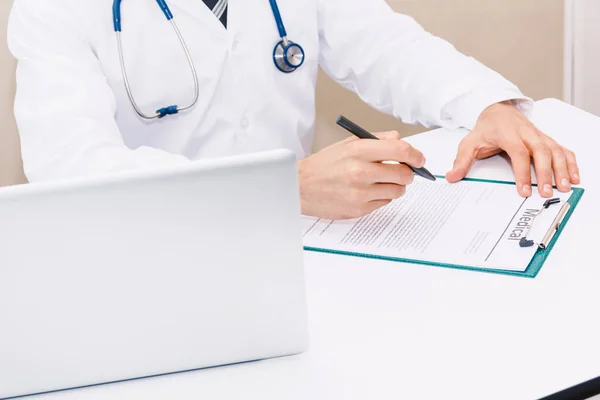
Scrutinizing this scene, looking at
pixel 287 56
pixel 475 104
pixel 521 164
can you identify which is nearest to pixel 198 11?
pixel 287 56

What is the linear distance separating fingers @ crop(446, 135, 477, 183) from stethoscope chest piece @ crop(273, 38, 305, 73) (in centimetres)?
41

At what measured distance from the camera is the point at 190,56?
4.11 ft

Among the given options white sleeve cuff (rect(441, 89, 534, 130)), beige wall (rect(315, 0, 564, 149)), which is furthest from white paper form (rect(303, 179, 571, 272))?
beige wall (rect(315, 0, 564, 149))

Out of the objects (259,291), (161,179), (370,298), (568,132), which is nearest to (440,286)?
(370,298)

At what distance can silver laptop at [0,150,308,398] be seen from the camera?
582 mm

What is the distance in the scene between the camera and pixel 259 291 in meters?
0.64

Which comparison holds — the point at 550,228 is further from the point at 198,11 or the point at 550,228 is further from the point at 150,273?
the point at 198,11

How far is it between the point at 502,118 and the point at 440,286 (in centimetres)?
44

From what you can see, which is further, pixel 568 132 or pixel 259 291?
pixel 568 132

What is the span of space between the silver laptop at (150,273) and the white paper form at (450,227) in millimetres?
231

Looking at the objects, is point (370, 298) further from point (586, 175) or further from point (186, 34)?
point (186, 34)

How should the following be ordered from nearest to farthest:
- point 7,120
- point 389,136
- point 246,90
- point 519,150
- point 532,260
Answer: point 532,260 < point 389,136 < point 519,150 < point 246,90 < point 7,120

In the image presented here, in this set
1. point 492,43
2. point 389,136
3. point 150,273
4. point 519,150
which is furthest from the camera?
point 492,43

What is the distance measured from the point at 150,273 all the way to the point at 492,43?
70.0 inches
